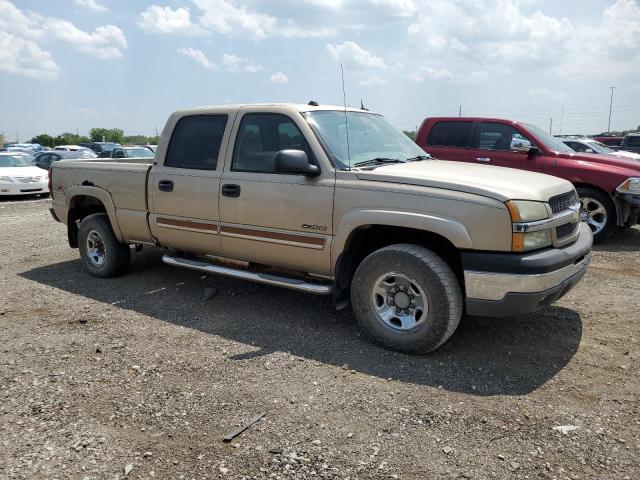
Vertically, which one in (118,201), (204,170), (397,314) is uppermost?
(204,170)

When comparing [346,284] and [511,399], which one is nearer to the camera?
[511,399]

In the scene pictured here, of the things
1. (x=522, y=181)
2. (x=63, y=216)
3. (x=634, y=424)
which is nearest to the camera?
(x=634, y=424)

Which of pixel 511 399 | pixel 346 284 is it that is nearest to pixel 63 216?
pixel 346 284

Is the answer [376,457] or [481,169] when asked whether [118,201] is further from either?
[376,457]

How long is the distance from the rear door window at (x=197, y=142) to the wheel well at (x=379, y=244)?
1620 millimetres

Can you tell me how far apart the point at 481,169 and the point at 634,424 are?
2.24 meters

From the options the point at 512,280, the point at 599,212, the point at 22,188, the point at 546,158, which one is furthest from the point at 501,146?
the point at 22,188

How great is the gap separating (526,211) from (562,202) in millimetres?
704

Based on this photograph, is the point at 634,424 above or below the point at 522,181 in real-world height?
below

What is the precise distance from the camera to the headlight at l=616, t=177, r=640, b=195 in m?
7.62

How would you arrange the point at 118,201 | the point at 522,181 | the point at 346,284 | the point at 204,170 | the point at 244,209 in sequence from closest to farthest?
the point at 522,181 → the point at 346,284 → the point at 244,209 → the point at 204,170 → the point at 118,201

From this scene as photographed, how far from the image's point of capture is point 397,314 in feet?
13.4

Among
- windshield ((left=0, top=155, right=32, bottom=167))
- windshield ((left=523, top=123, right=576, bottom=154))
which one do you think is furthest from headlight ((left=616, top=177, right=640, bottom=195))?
windshield ((left=0, top=155, right=32, bottom=167))

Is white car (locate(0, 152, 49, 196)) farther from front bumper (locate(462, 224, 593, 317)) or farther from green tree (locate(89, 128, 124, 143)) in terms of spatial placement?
green tree (locate(89, 128, 124, 143))
